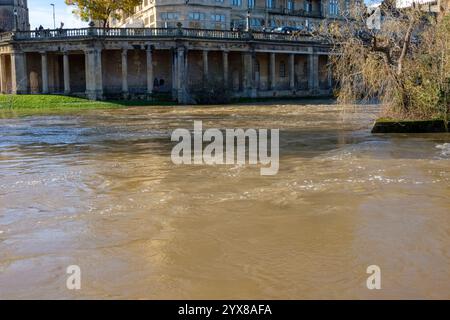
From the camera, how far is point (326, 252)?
340 inches

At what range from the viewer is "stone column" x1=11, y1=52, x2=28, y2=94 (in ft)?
181

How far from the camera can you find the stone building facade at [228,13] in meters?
64.9

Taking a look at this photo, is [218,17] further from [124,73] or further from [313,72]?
[124,73]

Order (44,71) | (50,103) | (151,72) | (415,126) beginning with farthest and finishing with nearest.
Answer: (151,72) < (44,71) < (50,103) < (415,126)

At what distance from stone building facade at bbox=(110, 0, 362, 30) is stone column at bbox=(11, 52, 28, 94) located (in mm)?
16281

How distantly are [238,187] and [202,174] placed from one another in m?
2.03

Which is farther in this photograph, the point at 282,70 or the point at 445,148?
the point at 282,70

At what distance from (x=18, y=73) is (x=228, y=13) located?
26228 mm

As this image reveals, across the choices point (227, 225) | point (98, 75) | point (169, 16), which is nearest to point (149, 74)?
point (98, 75)

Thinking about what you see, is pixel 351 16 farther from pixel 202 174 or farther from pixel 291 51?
pixel 291 51

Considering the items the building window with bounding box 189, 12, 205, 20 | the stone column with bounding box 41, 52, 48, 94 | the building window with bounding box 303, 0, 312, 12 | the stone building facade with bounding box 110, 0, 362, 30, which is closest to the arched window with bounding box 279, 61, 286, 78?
the stone building facade with bounding box 110, 0, 362, 30

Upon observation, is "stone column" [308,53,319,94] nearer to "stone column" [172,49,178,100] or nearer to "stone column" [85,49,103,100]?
"stone column" [172,49,178,100]

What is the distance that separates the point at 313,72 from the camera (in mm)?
68625
